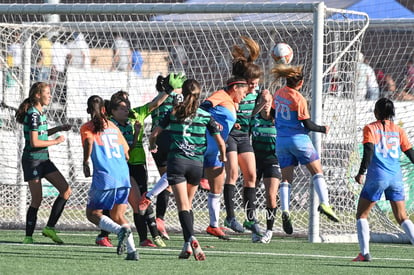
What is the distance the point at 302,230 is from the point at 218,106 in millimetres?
3513

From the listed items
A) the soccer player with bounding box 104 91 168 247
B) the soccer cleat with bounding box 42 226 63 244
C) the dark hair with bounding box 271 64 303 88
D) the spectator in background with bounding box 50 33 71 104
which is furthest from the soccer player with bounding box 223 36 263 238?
the spectator in background with bounding box 50 33 71 104

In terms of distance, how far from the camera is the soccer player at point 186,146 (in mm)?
9469

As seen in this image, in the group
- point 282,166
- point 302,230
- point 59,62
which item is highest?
point 59,62

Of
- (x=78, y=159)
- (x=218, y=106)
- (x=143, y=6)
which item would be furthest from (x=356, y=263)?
(x=78, y=159)

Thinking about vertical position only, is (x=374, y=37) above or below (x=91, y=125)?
above

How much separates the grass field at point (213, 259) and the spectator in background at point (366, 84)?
326 centimetres

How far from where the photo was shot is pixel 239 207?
1526 centimetres

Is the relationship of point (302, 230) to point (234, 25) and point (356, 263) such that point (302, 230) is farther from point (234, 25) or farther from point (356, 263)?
point (356, 263)

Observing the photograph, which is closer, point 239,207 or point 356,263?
point 356,263

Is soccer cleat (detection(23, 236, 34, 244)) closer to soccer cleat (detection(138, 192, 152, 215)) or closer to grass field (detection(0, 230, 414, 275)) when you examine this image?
grass field (detection(0, 230, 414, 275))

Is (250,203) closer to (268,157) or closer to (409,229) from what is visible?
(268,157)

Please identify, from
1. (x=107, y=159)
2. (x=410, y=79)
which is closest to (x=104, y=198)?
(x=107, y=159)

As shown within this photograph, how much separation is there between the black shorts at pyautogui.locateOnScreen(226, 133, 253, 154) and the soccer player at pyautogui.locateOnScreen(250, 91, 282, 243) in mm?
220

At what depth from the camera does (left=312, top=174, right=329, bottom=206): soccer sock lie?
11.2 meters
